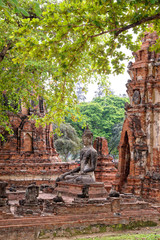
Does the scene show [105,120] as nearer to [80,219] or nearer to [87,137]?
[87,137]

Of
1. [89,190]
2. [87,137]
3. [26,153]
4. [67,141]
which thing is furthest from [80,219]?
[67,141]

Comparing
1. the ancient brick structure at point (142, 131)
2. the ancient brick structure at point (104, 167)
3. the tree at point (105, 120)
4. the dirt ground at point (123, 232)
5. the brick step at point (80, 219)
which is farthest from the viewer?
the tree at point (105, 120)

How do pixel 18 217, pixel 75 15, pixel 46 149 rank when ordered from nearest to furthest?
pixel 75 15, pixel 18 217, pixel 46 149

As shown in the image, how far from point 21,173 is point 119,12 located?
517 inches

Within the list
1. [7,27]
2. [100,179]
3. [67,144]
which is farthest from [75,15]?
[67,144]

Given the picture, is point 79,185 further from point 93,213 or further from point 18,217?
point 18,217

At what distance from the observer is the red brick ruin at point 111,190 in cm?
799

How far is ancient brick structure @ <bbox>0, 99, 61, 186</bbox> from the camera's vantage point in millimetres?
17969

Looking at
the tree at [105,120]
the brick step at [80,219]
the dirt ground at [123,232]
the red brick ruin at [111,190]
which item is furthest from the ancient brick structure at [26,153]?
the tree at [105,120]

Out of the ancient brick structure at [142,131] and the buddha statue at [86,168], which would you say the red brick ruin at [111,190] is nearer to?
the ancient brick structure at [142,131]

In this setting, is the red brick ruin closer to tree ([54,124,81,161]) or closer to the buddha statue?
the buddha statue

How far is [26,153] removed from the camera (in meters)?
19.7

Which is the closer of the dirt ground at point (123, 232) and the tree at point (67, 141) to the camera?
the dirt ground at point (123, 232)

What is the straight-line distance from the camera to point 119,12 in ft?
22.1
